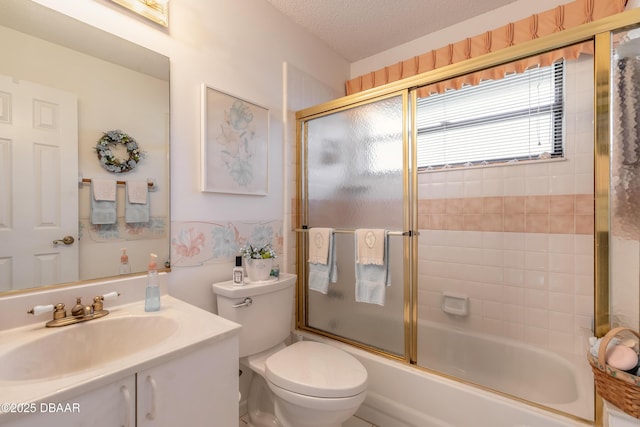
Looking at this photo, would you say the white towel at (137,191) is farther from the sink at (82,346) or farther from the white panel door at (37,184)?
the sink at (82,346)

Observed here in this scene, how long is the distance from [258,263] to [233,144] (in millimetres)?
670

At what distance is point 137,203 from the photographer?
127cm

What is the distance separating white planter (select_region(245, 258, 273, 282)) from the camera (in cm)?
155

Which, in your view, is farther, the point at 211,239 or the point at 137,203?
the point at 211,239

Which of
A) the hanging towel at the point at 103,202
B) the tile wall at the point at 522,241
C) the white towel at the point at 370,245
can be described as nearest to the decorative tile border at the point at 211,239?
the hanging towel at the point at 103,202

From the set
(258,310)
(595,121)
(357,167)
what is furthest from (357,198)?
(595,121)

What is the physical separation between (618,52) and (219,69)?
5.67 feet

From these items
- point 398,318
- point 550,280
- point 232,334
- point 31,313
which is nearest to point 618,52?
point 550,280

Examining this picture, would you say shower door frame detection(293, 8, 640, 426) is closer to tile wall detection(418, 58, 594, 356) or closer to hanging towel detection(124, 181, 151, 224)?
tile wall detection(418, 58, 594, 356)

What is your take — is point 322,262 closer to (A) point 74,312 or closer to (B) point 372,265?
(B) point 372,265

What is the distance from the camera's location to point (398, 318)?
1.67m

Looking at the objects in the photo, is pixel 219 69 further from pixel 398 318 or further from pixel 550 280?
pixel 550 280

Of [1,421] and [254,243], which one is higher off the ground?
[254,243]

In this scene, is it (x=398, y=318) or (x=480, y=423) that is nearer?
(x=480, y=423)
